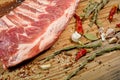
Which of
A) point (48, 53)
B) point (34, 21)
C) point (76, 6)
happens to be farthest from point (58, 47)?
point (76, 6)

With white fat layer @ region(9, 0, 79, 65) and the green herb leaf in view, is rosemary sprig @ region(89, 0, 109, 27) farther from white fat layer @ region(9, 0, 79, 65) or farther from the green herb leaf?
white fat layer @ region(9, 0, 79, 65)

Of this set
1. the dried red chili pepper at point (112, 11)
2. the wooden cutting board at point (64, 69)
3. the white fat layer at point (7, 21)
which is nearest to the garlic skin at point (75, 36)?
the wooden cutting board at point (64, 69)

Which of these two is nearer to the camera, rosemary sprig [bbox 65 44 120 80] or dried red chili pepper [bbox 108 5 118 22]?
rosemary sprig [bbox 65 44 120 80]

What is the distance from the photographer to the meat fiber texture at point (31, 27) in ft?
13.9

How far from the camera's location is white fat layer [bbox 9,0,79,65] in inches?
166

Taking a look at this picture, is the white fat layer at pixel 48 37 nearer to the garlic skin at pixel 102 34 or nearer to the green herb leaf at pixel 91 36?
the green herb leaf at pixel 91 36

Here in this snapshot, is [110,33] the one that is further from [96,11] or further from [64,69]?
[64,69]

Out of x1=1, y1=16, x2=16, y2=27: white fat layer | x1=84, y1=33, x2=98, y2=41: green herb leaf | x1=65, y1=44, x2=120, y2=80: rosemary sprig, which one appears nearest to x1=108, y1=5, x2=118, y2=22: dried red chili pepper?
x1=84, y1=33, x2=98, y2=41: green herb leaf

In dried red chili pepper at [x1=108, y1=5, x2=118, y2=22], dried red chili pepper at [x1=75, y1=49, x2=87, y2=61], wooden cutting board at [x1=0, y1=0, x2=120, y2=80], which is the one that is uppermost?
dried red chili pepper at [x1=108, y1=5, x2=118, y2=22]

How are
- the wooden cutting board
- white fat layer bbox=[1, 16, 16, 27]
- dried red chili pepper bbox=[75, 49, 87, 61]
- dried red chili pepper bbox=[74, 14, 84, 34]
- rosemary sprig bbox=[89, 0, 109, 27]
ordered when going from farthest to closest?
rosemary sprig bbox=[89, 0, 109, 27] < dried red chili pepper bbox=[74, 14, 84, 34] < white fat layer bbox=[1, 16, 16, 27] < dried red chili pepper bbox=[75, 49, 87, 61] < the wooden cutting board

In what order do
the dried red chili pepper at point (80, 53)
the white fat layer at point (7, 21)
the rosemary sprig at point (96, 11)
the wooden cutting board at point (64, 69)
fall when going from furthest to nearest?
the rosemary sprig at point (96, 11), the white fat layer at point (7, 21), the dried red chili pepper at point (80, 53), the wooden cutting board at point (64, 69)

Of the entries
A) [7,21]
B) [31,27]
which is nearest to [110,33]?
[31,27]

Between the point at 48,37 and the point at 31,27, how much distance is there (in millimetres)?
271

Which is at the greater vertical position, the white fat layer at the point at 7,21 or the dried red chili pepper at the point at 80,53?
the white fat layer at the point at 7,21
